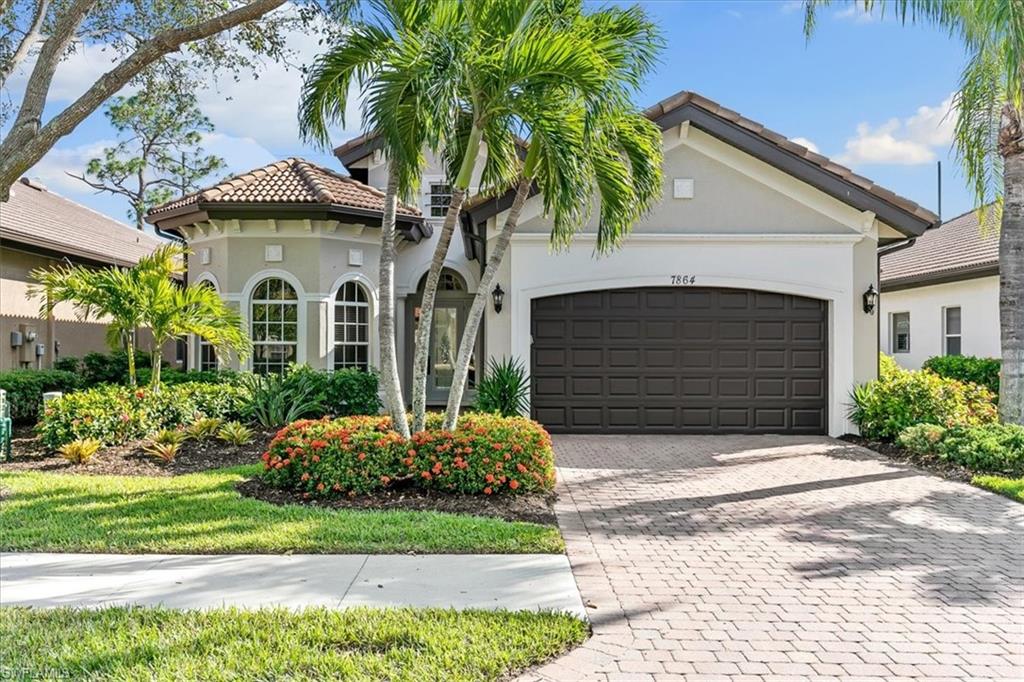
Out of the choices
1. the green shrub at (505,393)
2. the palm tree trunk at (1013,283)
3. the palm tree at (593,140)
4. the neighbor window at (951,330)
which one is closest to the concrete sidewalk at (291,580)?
the palm tree at (593,140)

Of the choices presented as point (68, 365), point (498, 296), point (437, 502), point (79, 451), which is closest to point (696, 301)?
point (498, 296)

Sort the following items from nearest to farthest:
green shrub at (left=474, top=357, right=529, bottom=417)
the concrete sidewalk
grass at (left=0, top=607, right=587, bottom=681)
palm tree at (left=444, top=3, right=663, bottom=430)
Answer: grass at (left=0, top=607, right=587, bottom=681), the concrete sidewalk, palm tree at (left=444, top=3, right=663, bottom=430), green shrub at (left=474, top=357, right=529, bottom=417)

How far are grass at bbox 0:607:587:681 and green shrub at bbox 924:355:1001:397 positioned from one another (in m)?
14.2

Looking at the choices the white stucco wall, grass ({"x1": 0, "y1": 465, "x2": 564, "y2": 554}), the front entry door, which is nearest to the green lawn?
grass ({"x1": 0, "y1": 465, "x2": 564, "y2": 554})

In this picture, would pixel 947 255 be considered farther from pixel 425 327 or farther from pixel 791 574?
pixel 791 574

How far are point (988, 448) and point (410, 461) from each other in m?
7.91

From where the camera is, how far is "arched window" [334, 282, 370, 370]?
44.8 feet

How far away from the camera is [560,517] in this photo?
7129 millimetres

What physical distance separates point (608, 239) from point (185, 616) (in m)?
6.16

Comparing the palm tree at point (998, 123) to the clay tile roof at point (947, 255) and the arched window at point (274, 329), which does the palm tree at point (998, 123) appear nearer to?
the clay tile roof at point (947, 255)

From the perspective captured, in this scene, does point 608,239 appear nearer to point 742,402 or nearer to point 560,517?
point 560,517

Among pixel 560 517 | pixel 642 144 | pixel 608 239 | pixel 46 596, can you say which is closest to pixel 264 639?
pixel 46 596

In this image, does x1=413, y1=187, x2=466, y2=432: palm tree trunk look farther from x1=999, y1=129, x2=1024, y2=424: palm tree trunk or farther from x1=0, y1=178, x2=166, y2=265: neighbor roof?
x1=0, y1=178, x2=166, y2=265: neighbor roof

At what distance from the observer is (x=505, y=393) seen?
12305 millimetres
